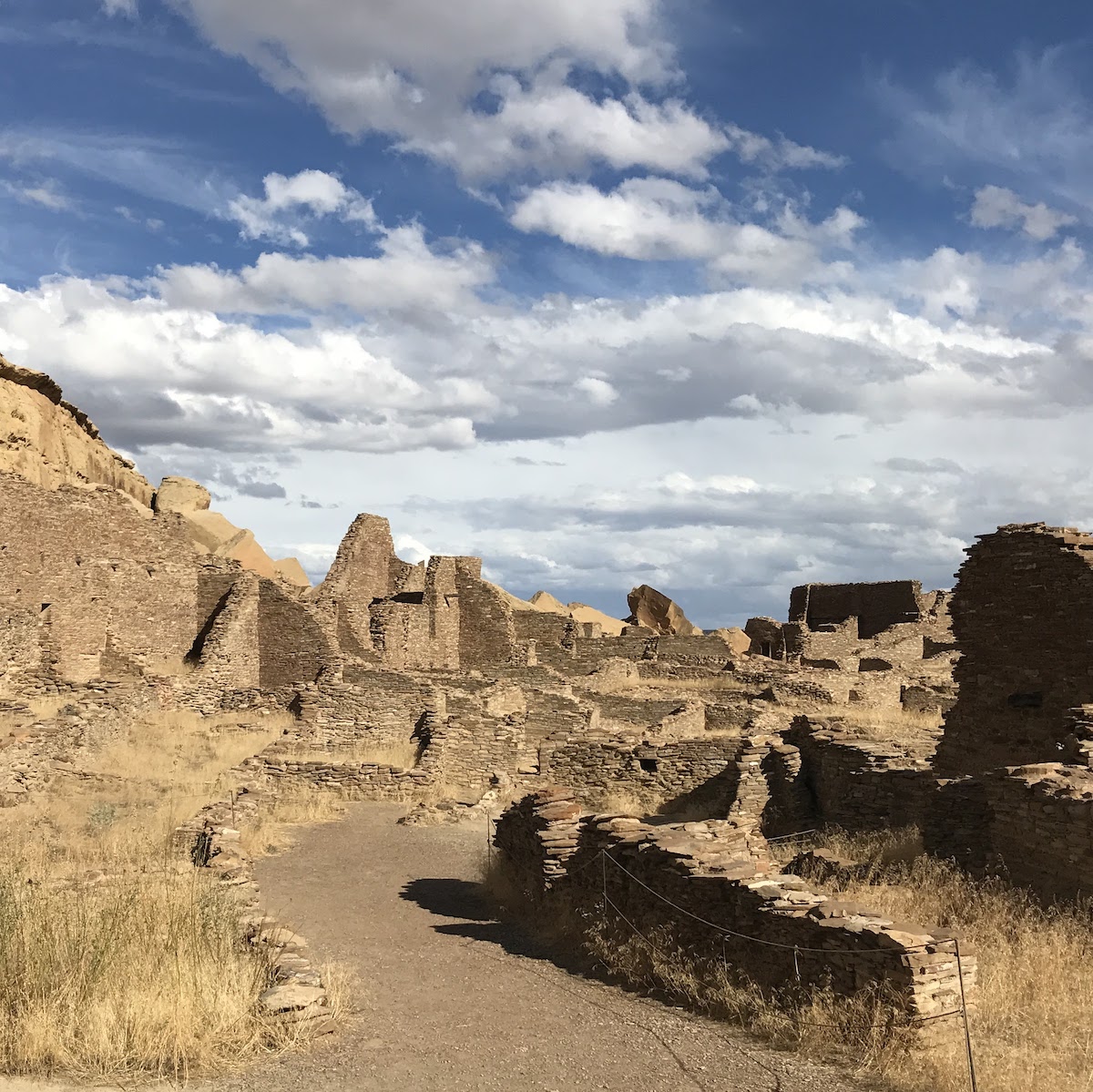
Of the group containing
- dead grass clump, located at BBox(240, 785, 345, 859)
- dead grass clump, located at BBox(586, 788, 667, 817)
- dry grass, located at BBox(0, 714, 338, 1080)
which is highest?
dry grass, located at BBox(0, 714, 338, 1080)

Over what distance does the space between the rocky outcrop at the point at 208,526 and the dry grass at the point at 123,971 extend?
108 feet

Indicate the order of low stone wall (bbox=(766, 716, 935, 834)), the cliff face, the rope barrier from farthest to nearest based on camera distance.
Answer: the cliff face < low stone wall (bbox=(766, 716, 935, 834)) < the rope barrier

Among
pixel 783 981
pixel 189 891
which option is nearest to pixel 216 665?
pixel 189 891

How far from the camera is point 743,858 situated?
10.5 meters

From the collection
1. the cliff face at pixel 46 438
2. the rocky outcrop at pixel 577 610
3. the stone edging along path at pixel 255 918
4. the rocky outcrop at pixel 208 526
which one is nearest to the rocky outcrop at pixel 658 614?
the rocky outcrop at pixel 577 610

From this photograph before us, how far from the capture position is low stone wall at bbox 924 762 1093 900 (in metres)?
10.4

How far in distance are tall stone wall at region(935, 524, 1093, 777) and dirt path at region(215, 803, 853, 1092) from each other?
26.7 ft

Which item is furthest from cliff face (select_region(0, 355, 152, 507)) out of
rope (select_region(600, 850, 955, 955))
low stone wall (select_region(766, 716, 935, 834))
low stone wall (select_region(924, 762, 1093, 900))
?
low stone wall (select_region(924, 762, 1093, 900))

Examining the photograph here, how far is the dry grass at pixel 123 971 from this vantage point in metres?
7.45

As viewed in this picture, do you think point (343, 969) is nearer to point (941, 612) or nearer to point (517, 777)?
point (517, 777)

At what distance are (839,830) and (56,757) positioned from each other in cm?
1467

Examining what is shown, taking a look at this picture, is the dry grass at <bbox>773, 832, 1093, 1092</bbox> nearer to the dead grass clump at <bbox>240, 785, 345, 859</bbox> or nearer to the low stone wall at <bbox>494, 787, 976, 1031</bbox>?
the low stone wall at <bbox>494, 787, 976, 1031</bbox>

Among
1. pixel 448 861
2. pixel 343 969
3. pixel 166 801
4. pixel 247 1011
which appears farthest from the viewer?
pixel 166 801

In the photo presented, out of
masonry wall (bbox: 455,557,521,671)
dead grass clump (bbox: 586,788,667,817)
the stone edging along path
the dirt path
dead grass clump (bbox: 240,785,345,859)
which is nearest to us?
the dirt path
